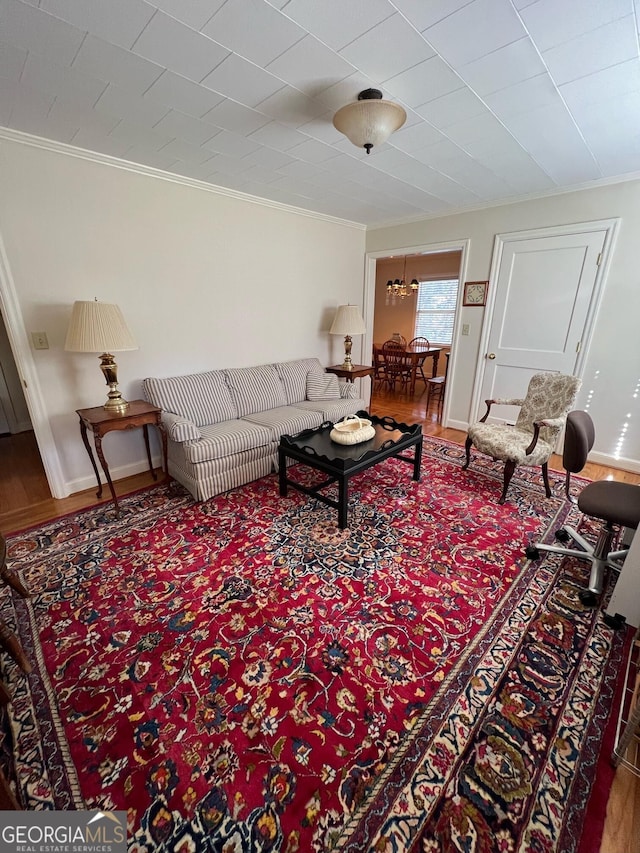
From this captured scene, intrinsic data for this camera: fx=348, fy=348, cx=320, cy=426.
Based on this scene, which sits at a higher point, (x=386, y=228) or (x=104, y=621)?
(x=386, y=228)

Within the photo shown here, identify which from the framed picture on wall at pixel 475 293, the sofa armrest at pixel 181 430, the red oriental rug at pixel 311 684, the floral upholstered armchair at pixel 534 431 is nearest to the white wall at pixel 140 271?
the sofa armrest at pixel 181 430

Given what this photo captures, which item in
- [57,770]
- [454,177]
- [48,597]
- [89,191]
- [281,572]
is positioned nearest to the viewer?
[57,770]

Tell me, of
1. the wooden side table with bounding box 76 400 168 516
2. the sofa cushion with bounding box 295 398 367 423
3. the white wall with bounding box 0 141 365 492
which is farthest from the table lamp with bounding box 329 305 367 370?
the wooden side table with bounding box 76 400 168 516

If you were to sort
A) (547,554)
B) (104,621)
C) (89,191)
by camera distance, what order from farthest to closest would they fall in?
(89,191) < (547,554) < (104,621)

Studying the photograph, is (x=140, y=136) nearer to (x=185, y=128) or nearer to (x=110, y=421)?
(x=185, y=128)

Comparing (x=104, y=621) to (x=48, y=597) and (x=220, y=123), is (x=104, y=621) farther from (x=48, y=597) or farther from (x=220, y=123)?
(x=220, y=123)

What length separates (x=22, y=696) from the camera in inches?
54.2

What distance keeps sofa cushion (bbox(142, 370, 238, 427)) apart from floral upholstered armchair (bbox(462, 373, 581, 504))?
2.29 metres

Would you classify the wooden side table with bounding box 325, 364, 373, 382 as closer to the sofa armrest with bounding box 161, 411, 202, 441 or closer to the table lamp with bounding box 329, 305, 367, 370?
the table lamp with bounding box 329, 305, 367, 370

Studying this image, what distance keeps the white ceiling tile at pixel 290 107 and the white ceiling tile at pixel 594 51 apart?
3.65ft

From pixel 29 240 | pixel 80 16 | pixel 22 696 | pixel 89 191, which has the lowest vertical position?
pixel 22 696

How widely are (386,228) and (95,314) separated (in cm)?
371

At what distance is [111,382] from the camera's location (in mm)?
2648

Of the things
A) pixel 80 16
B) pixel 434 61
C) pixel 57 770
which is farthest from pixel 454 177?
pixel 57 770
